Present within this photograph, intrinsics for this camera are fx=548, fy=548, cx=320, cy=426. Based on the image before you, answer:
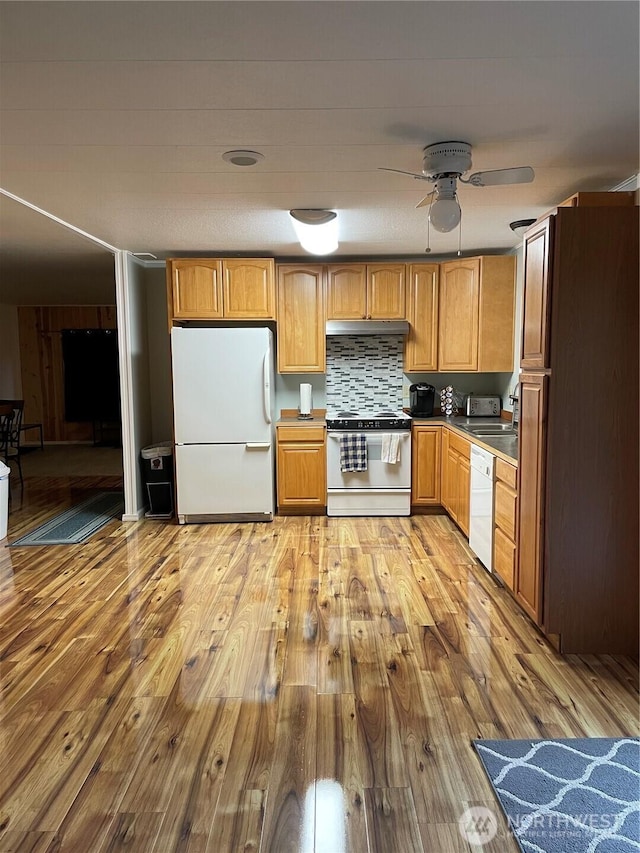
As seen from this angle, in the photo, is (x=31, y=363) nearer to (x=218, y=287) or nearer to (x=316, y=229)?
(x=218, y=287)

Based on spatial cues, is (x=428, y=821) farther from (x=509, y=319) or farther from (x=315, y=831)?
(x=509, y=319)

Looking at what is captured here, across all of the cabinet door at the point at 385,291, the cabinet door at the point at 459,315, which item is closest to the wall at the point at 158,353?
the cabinet door at the point at 385,291

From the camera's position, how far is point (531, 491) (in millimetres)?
2629

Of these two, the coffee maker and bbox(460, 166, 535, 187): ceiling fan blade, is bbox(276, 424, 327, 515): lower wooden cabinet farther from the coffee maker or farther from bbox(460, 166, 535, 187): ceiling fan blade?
bbox(460, 166, 535, 187): ceiling fan blade

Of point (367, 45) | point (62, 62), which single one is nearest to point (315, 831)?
point (367, 45)

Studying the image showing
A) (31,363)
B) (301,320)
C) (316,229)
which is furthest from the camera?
(31,363)

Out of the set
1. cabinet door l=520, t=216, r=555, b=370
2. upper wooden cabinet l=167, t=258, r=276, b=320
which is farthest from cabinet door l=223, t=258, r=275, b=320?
cabinet door l=520, t=216, r=555, b=370

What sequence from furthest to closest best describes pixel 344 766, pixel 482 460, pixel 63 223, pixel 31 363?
pixel 31 363 < pixel 63 223 < pixel 482 460 < pixel 344 766

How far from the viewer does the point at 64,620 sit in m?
2.90

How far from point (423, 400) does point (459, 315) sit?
788 millimetres

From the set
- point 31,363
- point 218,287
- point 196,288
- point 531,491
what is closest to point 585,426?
point 531,491

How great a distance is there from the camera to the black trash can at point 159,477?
4742mm

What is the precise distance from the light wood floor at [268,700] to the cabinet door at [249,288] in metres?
2.09

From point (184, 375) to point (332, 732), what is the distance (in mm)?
3122
